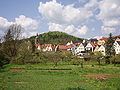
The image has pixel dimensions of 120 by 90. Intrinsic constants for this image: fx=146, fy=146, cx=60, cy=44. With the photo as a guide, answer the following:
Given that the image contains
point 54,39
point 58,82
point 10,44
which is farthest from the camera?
point 54,39

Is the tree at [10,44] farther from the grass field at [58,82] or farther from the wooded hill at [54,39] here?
the wooded hill at [54,39]

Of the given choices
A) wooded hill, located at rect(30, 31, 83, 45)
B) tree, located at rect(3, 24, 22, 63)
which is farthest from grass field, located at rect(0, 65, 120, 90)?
wooded hill, located at rect(30, 31, 83, 45)

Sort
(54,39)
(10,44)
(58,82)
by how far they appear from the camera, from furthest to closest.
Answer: (54,39), (10,44), (58,82)

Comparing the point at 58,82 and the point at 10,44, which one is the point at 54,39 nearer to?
the point at 10,44

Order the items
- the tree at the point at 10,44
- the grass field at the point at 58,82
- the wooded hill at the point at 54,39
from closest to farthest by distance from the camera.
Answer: the grass field at the point at 58,82 → the tree at the point at 10,44 → the wooded hill at the point at 54,39

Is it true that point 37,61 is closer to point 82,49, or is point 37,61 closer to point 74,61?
point 74,61

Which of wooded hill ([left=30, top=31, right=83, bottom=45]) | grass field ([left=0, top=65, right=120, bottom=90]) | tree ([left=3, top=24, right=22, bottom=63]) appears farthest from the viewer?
wooded hill ([left=30, top=31, right=83, bottom=45])

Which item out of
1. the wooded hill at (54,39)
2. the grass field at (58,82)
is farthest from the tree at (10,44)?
the wooded hill at (54,39)

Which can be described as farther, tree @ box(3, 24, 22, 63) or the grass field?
tree @ box(3, 24, 22, 63)

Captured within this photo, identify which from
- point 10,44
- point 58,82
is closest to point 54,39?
point 10,44

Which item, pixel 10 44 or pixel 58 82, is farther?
pixel 10 44

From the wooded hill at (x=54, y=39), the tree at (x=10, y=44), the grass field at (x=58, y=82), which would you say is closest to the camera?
the grass field at (x=58, y=82)

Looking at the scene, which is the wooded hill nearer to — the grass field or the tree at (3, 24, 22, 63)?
the tree at (3, 24, 22, 63)

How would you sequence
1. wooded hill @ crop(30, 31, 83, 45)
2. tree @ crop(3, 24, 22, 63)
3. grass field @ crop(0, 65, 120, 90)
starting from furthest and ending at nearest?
wooded hill @ crop(30, 31, 83, 45)
tree @ crop(3, 24, 22, 63)
grass field @ crop(0, 65, 120, 90)
